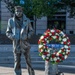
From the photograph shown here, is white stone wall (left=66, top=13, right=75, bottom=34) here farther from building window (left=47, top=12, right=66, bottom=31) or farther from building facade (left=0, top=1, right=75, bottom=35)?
building window (left=47, top=12, right=66, bottom=31)

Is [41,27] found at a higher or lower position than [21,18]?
lower

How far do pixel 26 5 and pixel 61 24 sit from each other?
18172 mm

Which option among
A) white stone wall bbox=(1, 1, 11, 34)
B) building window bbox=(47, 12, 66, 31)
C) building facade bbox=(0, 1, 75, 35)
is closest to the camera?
white stone wall bbox=(1, 1, 11, 34)

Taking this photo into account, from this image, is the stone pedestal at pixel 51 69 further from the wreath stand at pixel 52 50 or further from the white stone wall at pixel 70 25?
the white stone wall at pixel 70 25

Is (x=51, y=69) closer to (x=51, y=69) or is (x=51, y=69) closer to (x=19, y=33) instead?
(x=51, y=69)

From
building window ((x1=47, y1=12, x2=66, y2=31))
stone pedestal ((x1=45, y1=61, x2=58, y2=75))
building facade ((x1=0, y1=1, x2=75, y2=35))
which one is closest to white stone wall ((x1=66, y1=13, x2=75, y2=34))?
building facade ((x1=0, y1=1, x2=75, y2=35))

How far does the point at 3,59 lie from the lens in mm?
16531

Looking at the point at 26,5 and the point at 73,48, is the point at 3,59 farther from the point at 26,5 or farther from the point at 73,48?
the point at 26,5

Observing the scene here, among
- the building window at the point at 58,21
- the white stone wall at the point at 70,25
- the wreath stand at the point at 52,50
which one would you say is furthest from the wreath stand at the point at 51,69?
the building window at the point at 58,21

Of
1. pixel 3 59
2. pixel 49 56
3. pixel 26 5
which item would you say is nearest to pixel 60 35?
pixel 49 56

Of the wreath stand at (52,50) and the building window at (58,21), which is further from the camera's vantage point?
the building window at (58,21)

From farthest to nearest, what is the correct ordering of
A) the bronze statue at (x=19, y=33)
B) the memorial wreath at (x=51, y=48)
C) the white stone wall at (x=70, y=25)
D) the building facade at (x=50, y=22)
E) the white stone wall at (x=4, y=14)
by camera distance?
the white stone wall at (x=70, y=25) < the building facade at (x=50, y=22) < the white stone wall at (x=4, y=14) < the memorial wreath at (x=51, y=48) < the bronze statue at (x=19, y=33)

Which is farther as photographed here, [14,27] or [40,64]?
[40,64]

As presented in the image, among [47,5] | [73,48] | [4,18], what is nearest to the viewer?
[73,48]
